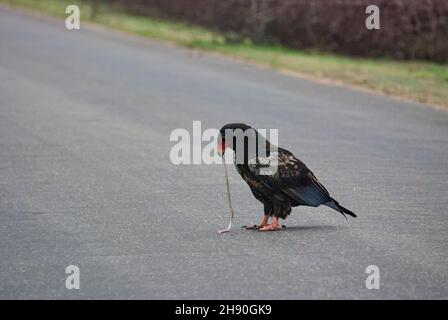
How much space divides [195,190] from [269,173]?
→ 2.60 meters

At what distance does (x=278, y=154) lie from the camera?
27.3 feet

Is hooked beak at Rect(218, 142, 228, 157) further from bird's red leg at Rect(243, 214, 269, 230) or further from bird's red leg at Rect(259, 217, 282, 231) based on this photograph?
bird's red leg at Rect(259, 217, 282, 231)

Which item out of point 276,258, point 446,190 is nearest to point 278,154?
point 276,258

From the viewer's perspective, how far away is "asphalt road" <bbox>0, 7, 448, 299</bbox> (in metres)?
7.33

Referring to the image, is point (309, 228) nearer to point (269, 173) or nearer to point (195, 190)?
point (269, 173)

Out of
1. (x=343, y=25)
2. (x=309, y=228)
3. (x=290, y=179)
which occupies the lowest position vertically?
(x=309, y=228)

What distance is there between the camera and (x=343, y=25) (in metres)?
23.9

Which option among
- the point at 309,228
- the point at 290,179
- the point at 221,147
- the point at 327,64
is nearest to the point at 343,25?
the point at 327,64

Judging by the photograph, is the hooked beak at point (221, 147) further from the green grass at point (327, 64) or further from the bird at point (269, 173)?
the green grass at point (327, 64)

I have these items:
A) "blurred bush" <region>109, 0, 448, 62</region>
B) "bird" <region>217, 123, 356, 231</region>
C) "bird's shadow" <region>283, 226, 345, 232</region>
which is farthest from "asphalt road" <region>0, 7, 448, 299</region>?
"blurred bush" <region>109, 0, 448, 62</region>

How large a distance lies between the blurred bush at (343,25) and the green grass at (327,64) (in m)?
0.35

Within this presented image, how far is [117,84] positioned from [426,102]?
5.07 meters

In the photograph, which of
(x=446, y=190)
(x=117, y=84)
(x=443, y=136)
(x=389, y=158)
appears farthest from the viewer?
(x=117, y=84)
